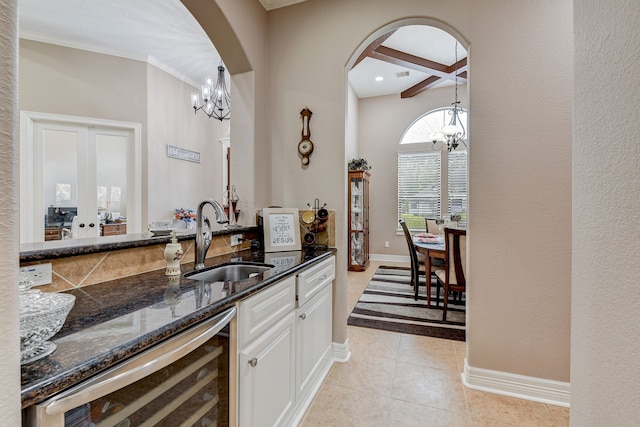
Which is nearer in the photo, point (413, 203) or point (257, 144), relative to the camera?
point (257, 144)

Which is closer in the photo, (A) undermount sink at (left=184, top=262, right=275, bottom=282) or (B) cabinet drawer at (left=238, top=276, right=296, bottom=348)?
(B) cabinet drawer at (left=238, top=276, right=296, bottom=348)

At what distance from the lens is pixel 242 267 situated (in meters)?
1.80

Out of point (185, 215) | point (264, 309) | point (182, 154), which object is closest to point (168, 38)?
point (182, 154)

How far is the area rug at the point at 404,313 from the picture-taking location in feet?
9.48

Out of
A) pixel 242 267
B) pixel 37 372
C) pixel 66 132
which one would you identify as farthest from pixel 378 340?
pixel 66 132

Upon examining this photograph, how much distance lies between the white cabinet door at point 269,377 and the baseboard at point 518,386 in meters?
1.33

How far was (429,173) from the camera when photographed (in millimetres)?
6055

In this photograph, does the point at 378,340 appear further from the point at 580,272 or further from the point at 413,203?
the point at 413,203

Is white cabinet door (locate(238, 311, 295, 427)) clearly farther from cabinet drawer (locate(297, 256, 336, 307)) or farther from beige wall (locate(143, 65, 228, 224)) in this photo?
beige wall (locate(143, 65, 228, 224))

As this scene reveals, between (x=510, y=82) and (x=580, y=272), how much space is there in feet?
5.39

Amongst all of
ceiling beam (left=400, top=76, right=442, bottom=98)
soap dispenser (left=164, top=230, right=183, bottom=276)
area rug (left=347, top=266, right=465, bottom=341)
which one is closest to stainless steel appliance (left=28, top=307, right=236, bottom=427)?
soap dispenser (left=164, top=230, right=183, bottom=276)

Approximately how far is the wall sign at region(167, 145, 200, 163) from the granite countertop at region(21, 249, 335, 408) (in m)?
3.62

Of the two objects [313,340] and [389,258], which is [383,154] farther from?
[313,340]

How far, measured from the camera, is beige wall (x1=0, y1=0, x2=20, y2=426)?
1.42 feet
